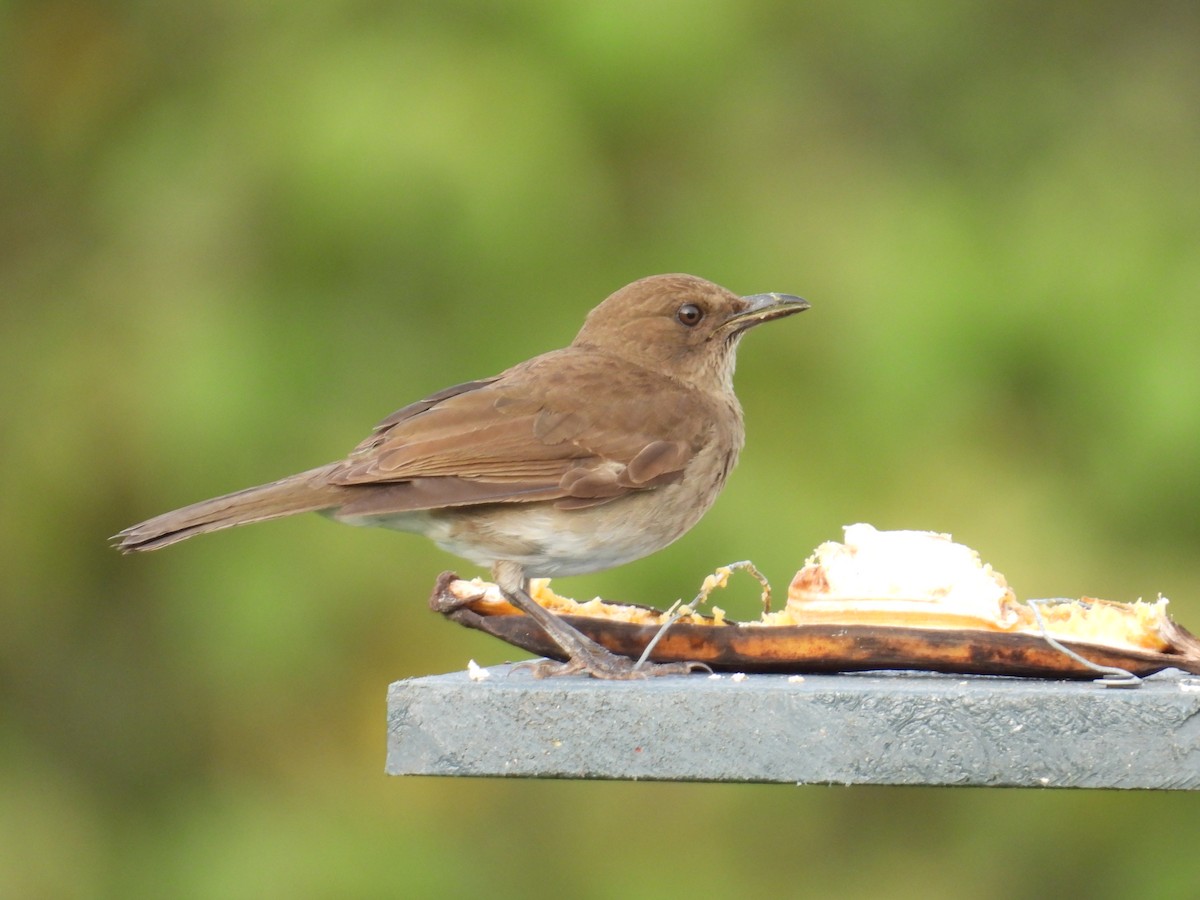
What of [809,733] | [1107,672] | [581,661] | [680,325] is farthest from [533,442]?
[1107,672]

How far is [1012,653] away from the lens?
142 inches

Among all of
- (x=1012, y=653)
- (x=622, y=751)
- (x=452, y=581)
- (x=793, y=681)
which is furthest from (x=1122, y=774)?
(x=452, y=581)

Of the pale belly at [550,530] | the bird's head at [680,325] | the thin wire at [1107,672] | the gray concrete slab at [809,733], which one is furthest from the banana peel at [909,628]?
the bird's head at [680,325]

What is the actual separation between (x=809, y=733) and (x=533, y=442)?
1503mm

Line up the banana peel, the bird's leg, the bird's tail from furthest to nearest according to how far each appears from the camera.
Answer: the bird's tail
the bird's leg
the banana peel

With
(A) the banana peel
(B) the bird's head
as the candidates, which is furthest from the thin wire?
(B) the bird's head

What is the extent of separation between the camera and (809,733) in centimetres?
333

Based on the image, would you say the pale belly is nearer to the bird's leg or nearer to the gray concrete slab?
the bird's leg

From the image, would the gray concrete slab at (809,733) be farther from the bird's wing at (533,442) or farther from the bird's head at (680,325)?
the bird's head at (680,325)

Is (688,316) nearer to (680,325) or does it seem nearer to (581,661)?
(680,325)

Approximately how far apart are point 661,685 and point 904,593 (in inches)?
25.6

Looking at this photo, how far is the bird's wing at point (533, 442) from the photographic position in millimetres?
4410

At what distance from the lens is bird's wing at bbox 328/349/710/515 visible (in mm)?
4410

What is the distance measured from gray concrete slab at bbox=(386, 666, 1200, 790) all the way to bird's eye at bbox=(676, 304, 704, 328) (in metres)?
2.09
